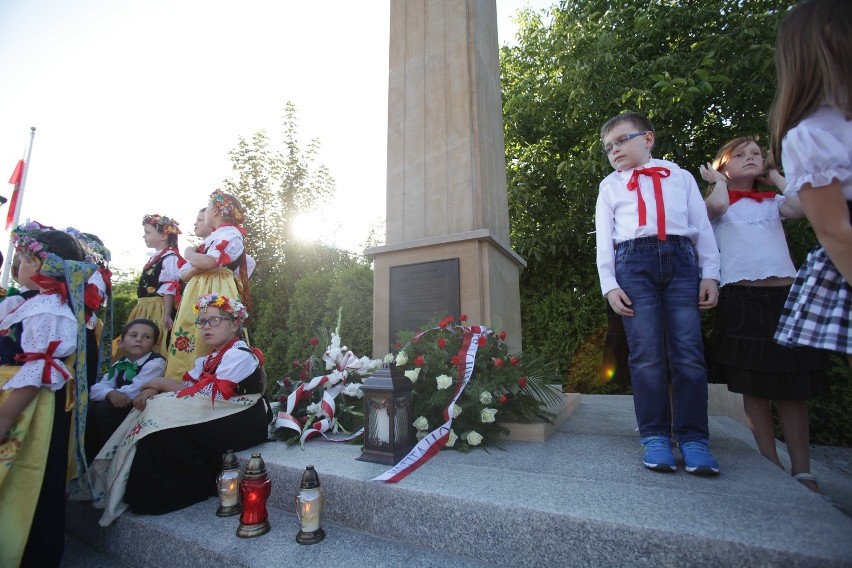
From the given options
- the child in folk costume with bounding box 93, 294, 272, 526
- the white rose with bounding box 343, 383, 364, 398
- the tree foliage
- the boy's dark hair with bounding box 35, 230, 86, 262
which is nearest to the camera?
the child in folk costume with bounding box 93, 294, 272, 526

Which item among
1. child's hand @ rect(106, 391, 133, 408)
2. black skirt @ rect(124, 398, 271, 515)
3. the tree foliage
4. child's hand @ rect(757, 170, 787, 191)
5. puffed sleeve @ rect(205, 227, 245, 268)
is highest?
the tree foliage

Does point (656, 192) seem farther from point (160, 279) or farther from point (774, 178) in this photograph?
point (160, 279)

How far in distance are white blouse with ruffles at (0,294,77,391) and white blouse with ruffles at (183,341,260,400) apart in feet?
2.18

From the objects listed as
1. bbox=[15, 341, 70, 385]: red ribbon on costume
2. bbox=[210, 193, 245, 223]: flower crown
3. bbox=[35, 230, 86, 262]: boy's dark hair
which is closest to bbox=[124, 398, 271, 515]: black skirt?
bbox=[15, 341, 70, 385]: red ribbon on costume

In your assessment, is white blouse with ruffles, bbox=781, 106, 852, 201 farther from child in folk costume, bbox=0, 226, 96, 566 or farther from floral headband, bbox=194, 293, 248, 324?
child in folk costume, bbox=0, 226, 96, 566

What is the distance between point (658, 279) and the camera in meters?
2.12

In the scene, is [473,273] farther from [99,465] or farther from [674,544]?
[99,465]

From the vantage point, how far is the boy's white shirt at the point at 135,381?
281cm

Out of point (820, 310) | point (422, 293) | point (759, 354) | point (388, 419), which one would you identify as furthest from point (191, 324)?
point (759, 354)

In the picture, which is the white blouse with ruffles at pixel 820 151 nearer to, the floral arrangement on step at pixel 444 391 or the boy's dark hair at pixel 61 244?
the floral arrangement on step at pixel 444 391

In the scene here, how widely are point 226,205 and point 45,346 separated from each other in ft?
6.21

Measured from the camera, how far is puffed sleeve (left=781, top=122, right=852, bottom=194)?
1171 millimetres

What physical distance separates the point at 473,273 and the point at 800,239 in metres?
3.74

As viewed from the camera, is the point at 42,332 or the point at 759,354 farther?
the point at 759,354
